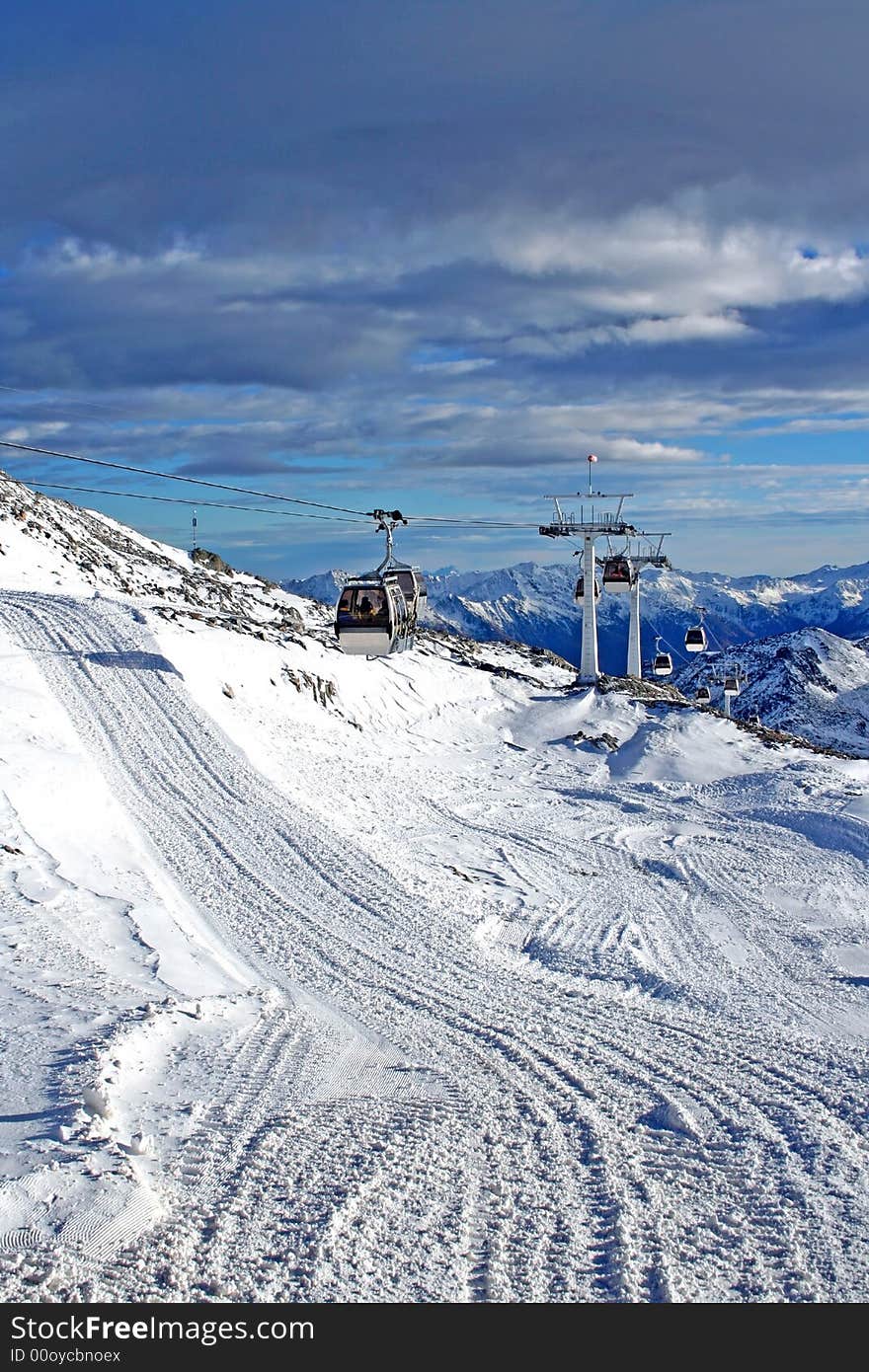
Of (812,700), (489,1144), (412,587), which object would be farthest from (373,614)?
(812,700)

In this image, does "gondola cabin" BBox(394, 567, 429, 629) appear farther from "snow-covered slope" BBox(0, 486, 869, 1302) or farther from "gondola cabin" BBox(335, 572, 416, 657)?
"snow-covered slope" BBox(0, 486, 869, 1302)

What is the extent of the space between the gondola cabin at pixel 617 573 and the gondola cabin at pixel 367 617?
18139 millimetres

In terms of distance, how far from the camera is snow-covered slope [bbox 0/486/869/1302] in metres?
5.93

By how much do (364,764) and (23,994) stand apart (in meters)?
14.6

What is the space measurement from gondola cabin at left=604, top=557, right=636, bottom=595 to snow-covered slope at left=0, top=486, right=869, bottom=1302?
15.2 m

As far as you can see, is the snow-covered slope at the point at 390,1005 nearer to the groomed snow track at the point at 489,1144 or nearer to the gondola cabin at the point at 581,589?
the groomed snow track at the point at 489,1144

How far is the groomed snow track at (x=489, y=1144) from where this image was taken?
18.7ft

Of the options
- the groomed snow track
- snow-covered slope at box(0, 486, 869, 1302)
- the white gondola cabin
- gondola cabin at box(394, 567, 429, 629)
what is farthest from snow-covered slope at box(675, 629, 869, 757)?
the groomed snow track

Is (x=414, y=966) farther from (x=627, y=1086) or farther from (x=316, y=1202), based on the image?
(x=316, y=1202)

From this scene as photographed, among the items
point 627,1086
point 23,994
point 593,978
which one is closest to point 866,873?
point 593,978

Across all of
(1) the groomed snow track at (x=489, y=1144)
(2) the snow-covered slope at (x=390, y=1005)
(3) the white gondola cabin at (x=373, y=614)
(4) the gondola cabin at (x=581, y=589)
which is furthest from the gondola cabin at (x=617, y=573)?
(1) the groomed snow track at (x=489, y=1144)

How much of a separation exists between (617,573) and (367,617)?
19479mm

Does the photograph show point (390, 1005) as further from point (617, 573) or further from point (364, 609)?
point (617, 573)
